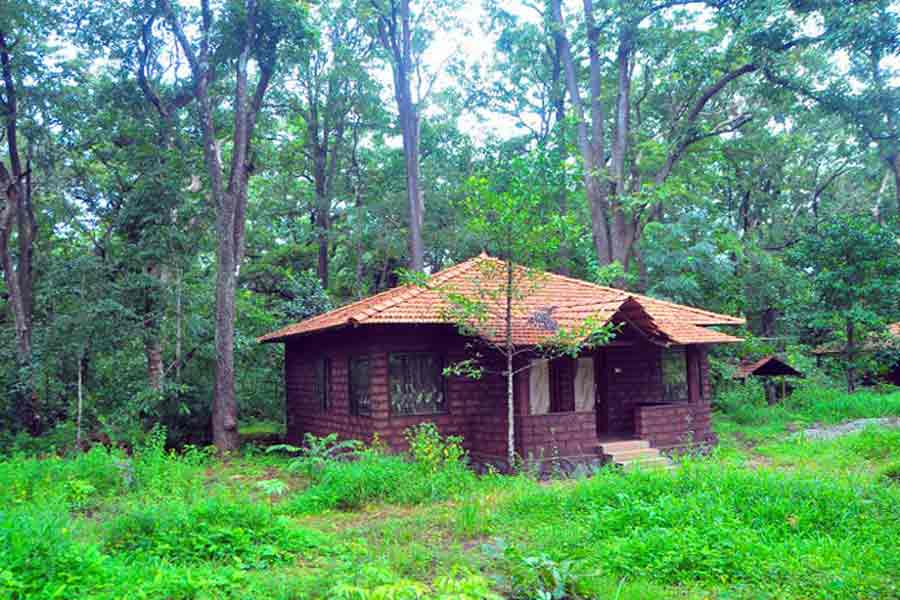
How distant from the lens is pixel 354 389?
13945 millimetres

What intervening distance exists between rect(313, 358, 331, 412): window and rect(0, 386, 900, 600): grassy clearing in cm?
421

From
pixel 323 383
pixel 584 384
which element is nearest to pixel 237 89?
pixel 323 383

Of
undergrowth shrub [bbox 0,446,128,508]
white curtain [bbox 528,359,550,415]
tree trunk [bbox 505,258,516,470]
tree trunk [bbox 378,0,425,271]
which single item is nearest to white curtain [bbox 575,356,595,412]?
white curtain [bbox 528,359,550,415]

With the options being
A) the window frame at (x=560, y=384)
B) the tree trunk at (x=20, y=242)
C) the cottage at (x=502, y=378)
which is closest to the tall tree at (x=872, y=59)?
the cottage at (x=502, y=378)

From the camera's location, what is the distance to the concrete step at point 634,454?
1279 centimetres

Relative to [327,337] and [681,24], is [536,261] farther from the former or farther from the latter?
[681,24]

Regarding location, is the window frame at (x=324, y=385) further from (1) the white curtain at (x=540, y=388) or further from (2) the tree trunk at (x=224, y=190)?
(1) the white curtain at (x=540, y=388)

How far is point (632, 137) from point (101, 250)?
57.9 ft

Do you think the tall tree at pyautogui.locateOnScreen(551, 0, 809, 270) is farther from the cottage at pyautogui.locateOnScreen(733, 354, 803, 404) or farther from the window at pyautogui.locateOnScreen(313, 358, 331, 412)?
the window at pyautogui.locateOnScreen(313, 358, 331, 412)

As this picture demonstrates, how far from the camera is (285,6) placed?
15328mm

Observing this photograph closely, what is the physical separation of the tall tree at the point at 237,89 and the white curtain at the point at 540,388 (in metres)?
6.73

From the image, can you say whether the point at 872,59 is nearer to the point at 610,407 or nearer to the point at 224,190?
the point at 610,407

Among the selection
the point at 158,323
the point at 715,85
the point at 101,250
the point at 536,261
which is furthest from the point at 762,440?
the point at 101,250

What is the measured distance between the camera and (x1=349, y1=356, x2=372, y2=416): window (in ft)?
44.1
